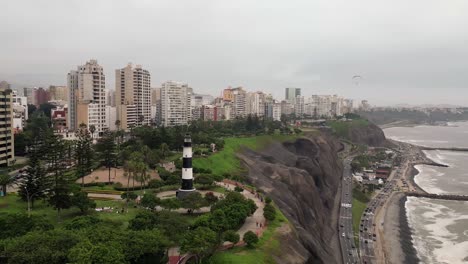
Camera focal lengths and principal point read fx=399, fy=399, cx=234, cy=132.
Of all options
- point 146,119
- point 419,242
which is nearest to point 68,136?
point 146,119

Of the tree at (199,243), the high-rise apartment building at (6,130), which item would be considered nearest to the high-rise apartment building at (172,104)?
the high-rise apartment building at (6,130)

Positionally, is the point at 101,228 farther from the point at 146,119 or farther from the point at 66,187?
the point at 146,119

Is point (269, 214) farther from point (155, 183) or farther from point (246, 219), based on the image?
point (155, 183)

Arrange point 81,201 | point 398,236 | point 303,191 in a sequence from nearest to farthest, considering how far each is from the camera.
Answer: point 81,201 < point 398,236 < point 303,191

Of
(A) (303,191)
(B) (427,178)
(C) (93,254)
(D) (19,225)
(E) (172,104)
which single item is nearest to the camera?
(C) (93,254)

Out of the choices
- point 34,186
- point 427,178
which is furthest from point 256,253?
point 427,178

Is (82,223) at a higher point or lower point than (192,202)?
higher

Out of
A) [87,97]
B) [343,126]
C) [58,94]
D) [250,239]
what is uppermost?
[58,94]

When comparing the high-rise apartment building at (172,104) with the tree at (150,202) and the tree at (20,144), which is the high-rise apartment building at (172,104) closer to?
the tree at (20,144)
